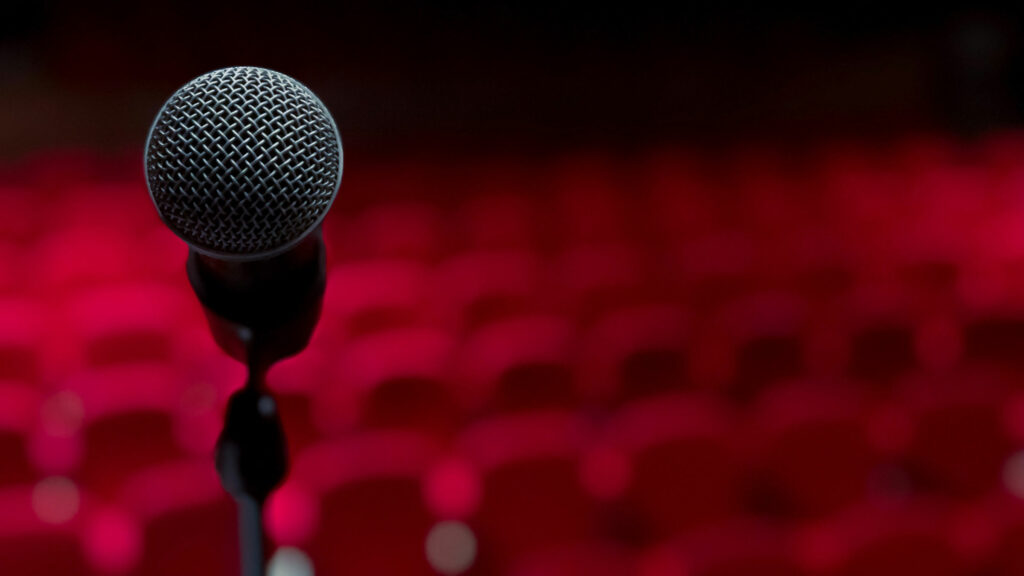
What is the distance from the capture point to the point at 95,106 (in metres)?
2.63

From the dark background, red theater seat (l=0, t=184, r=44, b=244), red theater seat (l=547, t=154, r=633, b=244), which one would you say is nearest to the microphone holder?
red theater seat (l=547, t=154, r=633, b=244)

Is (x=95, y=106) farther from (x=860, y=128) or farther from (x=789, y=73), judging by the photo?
(x=860, y=128)

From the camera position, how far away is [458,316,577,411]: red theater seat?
4.20ft

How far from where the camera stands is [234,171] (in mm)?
292

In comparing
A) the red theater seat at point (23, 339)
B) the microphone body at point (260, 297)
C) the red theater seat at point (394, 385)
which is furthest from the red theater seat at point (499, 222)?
the microphone body at point (260, 297)

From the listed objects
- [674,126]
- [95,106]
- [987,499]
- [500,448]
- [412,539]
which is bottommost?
[412,539]

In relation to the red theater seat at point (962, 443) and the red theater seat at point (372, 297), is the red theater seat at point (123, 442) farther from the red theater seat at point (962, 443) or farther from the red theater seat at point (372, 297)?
the red theater seat at point (962, 443)

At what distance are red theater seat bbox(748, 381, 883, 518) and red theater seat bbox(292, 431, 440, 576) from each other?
Answer: 0.48 metres

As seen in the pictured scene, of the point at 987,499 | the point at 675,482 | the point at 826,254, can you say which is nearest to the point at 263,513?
the point at 675,482

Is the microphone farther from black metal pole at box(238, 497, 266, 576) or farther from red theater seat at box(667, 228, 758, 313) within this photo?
red theater seat at box(667, 228, 758, 313)

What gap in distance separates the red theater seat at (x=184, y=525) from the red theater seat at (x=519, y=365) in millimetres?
485

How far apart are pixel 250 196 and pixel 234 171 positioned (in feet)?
0.04

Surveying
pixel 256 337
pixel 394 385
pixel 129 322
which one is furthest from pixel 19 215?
pixel 256 337

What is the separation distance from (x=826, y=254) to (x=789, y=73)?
1600 millimetres
